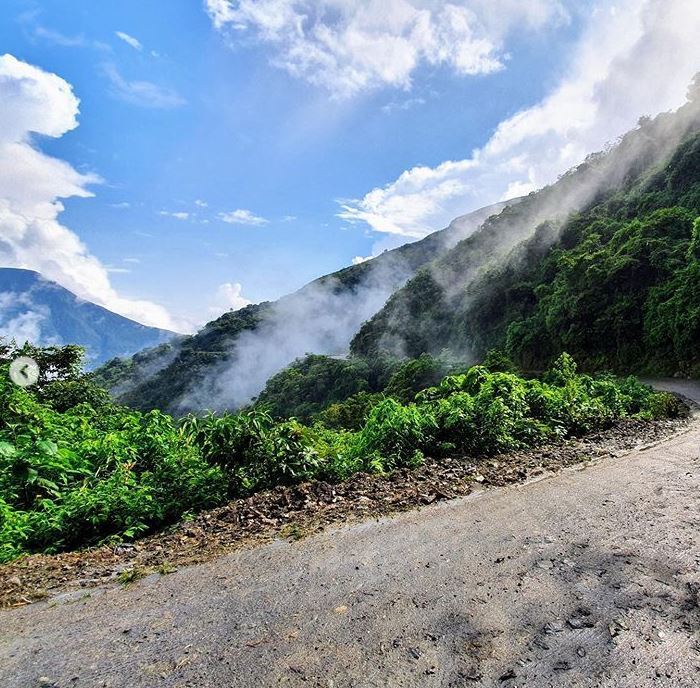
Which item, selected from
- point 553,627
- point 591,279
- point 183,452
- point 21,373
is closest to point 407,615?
point 553,627

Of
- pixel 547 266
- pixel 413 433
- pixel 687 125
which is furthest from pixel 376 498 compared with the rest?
pixel 687 125

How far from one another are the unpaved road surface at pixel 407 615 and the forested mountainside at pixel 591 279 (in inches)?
767

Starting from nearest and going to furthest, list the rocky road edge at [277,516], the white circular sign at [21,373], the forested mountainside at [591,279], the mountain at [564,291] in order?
the rocky road edge at [277,516], the white circular sign at [21,373], the forested mountainside at [591,279], the mountain at [564,291]

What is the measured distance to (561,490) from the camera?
4.99 metres

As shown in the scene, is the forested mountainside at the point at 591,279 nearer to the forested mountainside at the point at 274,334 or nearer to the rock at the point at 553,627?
the rock at the point at 553,627

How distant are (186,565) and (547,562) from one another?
2715mm

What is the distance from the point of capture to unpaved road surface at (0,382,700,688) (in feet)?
7.23

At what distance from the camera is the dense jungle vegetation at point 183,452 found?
4.25 m

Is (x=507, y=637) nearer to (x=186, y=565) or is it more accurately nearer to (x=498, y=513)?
(x=498, y=513)

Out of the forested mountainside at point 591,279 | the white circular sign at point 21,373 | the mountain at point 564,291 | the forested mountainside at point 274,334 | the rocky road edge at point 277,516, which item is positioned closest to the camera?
the rocky road edge at point 277,516

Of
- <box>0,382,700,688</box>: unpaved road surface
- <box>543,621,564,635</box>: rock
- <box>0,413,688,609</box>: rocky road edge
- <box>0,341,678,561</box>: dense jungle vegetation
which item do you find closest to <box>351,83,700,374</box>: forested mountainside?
<box>0,341,678,561</box>: dense jungle vegetation

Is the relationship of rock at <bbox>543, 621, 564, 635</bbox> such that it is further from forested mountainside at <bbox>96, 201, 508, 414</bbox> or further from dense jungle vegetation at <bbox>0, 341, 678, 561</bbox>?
forested mountainside at <bbox>96, 201, 508, 414</bbox>

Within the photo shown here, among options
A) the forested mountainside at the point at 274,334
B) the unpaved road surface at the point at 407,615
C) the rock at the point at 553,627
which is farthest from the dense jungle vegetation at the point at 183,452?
the forested mountainside at the point at 274,334

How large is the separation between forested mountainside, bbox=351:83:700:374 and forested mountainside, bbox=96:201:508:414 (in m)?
39.8
